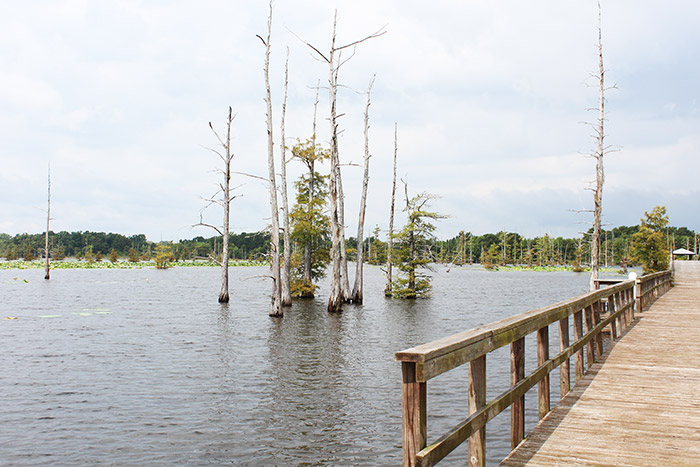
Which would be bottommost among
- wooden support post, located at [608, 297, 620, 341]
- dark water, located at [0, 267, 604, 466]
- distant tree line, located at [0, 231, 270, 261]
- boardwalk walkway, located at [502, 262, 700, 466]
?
dark water, located at [0, 267, 604, 466]

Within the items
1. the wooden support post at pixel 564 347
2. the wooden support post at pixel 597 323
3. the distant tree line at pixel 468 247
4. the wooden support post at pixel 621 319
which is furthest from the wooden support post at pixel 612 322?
the distant tree line at pixel 468 247

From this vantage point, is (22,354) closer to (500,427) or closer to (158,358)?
(158,358)

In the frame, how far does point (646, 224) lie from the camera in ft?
162

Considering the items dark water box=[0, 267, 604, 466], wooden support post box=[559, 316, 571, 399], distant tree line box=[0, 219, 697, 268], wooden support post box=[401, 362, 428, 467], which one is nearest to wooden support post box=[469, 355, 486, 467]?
wooden support post box=[401, 362, 428, 467]

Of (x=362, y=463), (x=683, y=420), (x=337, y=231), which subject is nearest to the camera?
(x=683, y=420)

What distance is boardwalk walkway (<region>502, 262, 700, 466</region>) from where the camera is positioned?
173 inches

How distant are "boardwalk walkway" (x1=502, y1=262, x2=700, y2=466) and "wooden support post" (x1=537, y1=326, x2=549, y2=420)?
0.13 m

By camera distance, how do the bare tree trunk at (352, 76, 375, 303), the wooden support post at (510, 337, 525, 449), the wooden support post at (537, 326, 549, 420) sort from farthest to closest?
the bare tree trunk at (352, 76, 375, 303) → the wooden support post at (537, 326, 549, 420) → the wooden support post at (510, 337, 525, 449)

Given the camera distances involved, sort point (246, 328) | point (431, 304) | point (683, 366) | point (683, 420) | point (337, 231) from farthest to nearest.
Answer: point (431, 304) < point (337, 231) < point (246, 328) < point (683, 366) < point (683, 420)

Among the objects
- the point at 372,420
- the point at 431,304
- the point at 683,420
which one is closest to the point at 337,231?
the point at 431,304

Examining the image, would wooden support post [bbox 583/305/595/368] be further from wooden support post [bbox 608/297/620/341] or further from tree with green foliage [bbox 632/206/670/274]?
tree with green foliage [bbox 632/206/670/274]

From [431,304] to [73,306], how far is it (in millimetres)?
21497

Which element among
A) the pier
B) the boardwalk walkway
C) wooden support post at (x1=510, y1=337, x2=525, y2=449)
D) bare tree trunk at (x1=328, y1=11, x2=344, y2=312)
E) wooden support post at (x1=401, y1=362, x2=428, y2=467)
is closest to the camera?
wooden support post at (x1=401, y1=362, x2=428, y2=467)

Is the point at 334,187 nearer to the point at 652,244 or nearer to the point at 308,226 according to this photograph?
the point at 308,226
